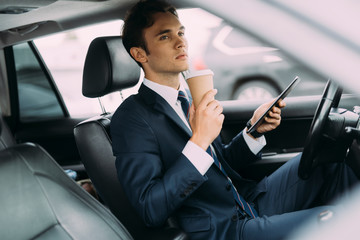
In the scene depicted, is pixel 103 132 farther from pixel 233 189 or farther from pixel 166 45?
pixel 233 189

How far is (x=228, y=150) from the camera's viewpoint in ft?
5.84

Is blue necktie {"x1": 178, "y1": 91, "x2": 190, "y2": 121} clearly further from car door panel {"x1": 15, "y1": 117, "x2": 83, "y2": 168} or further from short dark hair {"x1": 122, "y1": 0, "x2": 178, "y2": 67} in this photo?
car door panel {"x1": 15, "y1": 117, "x2": 83, "y2": 168}

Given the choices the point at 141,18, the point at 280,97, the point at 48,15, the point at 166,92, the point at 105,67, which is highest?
the point at 48,15

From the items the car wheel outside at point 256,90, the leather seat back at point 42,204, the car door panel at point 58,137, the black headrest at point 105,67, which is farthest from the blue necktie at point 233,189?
the car wheel outside at point 256,90

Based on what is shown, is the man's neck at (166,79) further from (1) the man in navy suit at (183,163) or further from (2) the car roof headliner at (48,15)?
(2) the car roof headliner at (48,15)

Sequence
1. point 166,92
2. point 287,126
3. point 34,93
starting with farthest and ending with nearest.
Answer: point 34,93 < point 287,126 < point 166,92

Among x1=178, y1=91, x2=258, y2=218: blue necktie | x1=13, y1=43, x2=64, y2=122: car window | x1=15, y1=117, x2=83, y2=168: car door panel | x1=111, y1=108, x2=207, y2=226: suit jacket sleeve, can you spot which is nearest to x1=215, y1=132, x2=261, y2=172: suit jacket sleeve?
x1=178, y1=91, x2=258, y2=218: blue necktie

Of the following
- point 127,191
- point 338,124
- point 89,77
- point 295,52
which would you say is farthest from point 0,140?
point 338,124

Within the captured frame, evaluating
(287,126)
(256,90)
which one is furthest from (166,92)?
(256,90)

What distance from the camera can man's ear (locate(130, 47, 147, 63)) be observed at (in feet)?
5.13

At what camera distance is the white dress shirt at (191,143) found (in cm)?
124

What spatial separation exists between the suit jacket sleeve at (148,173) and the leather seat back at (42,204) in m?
0.12

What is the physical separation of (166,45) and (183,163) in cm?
49

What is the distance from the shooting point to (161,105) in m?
1.47
